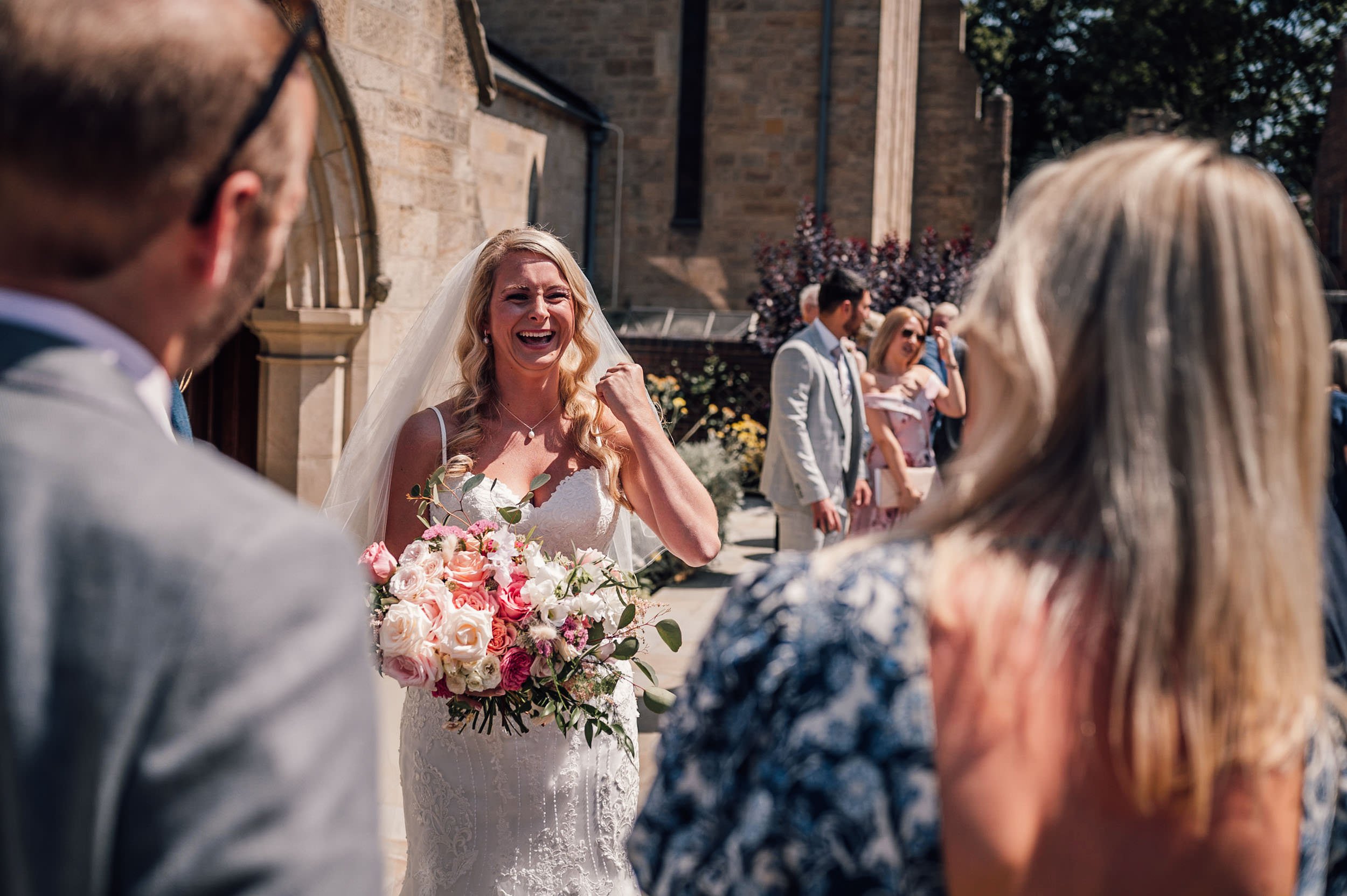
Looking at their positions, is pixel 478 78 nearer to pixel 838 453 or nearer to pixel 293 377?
pixel 293 377

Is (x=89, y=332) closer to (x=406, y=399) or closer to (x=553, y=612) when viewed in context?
(x=553, y=612)

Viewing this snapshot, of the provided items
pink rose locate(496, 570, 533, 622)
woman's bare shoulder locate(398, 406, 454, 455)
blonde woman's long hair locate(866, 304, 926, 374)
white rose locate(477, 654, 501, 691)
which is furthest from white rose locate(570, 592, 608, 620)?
blonde woman's long hair locate(866, 304, 926, 374)

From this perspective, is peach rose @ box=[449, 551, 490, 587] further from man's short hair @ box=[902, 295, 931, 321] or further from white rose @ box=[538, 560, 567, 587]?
man's short hair @ box=[902, 295, 931, 321]

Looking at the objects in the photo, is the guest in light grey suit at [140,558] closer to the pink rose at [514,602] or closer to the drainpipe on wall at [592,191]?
the pink rose at [514,602]

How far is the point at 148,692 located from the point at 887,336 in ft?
21.6

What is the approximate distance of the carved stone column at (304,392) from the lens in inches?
258

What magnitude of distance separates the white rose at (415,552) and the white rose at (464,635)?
221 mm

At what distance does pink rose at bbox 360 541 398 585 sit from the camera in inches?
117

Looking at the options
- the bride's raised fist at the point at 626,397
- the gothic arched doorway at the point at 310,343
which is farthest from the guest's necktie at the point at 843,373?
the bride's raised fist at the point at 626,397

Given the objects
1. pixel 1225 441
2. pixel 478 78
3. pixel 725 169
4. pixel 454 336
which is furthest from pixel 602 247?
pixel 1225 441

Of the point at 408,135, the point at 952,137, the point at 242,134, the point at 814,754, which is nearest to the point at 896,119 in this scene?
the point at 952,137

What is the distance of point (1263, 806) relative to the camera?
123 cm

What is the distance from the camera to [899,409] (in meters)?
7.03

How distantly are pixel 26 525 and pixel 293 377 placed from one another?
6068 millimetres
